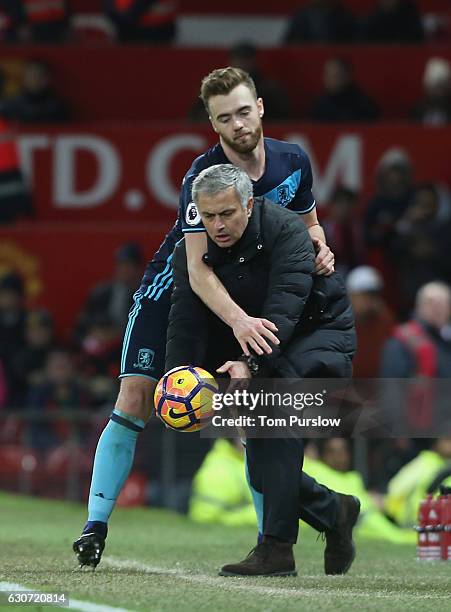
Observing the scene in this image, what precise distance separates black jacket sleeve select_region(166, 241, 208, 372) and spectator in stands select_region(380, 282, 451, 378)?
534cm

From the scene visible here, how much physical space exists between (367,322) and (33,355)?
10.2 ft

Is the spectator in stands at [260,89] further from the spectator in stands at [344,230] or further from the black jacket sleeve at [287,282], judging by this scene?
the black jacket sleeve at [287,282]

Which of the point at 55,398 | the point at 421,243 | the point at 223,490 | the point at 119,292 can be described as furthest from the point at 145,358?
the point at 421,243

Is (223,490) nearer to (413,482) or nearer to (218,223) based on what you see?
(413,482)

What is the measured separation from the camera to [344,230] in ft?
45.6

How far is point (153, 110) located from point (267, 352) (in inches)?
410

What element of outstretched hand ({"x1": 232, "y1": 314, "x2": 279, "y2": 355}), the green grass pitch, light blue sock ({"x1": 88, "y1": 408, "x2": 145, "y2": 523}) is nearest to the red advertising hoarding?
the green grass pitch

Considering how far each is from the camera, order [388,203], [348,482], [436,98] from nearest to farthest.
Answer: [348,482], [388,203], [436,98]

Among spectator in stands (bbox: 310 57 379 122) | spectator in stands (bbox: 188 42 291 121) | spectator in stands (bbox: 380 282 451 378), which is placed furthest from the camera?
spectator in stands (bbox: 310 57 379 122)

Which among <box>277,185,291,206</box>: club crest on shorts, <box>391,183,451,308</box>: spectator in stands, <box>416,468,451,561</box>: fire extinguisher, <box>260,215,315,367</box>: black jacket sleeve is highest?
<box>391,183,451,308</box>: spectator in stands

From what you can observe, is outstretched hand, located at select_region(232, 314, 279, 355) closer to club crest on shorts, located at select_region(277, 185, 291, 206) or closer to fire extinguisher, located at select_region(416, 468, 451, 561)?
club crest on shorts, located at select_region(277, 185, 291, 206)

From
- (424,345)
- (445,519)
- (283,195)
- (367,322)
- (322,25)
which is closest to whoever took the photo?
(283,195)

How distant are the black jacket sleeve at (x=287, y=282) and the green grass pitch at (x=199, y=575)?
101cm

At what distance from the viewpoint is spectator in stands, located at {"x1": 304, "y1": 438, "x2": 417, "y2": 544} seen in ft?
36.9
